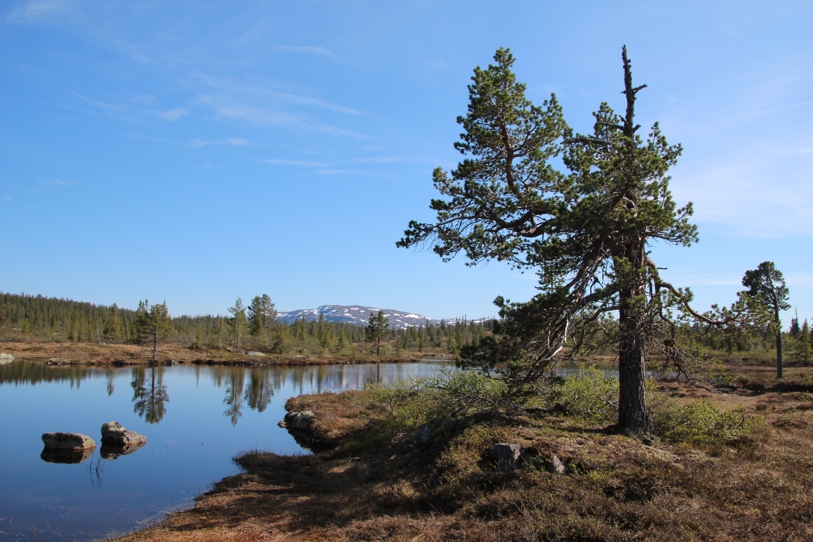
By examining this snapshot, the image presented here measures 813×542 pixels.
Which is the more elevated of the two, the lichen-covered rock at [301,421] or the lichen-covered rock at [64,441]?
the lichen-covered rock at [64,441]

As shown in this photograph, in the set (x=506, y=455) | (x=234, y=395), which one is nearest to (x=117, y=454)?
(x=506, y=455)

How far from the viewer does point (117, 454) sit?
19562 millimetres

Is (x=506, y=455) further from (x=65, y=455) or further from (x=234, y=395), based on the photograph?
(x=234, y=395)

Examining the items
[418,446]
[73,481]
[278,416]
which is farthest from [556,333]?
[278,416]

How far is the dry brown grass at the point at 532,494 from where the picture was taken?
280 inches

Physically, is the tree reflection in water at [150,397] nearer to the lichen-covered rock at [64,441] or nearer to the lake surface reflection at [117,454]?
the lake surface reflection at [117,454]

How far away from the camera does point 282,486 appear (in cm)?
1388

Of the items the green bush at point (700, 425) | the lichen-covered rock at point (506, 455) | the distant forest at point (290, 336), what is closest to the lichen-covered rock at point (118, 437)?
the distant forest at point (290, 336)

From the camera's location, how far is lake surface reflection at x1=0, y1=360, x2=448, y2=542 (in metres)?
12.8

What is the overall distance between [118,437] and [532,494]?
19370 mm

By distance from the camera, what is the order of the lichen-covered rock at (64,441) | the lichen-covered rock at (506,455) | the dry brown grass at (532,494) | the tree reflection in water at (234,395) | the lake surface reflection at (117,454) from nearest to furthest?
1. the dry brown grass at (532,494)
2. the lichen-covered rock at (506,455)
3. the lake surface reflection at (117,454)
4. the lichen-covered rock at (64,441)
5. the tree reflection in water at (234,395)

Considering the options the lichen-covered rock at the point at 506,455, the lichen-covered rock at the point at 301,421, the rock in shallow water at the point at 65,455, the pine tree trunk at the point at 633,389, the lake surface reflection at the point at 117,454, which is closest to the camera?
the lichen-covered rock at the point at 506,455

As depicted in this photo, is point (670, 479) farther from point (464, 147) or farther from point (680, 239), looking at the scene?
point (464, 147)

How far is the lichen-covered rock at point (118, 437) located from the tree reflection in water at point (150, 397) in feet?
20.9
